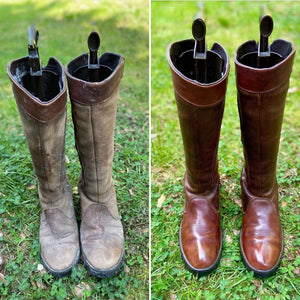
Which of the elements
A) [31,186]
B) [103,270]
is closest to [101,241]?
[103,270]

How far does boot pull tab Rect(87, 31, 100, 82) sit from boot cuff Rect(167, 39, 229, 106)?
27cm

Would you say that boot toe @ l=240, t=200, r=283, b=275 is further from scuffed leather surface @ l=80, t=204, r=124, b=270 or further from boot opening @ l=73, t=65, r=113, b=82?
boot opening @ l=73, t=65, r=113, b=82

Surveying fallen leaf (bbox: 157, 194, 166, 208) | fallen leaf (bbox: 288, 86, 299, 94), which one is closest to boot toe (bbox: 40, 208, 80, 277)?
fallen leaf (bbox: 157, 194, 166, 208)

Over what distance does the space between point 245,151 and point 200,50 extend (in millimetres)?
509

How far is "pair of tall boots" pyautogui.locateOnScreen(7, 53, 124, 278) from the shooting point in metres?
1.41

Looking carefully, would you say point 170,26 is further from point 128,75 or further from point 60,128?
point 60,128

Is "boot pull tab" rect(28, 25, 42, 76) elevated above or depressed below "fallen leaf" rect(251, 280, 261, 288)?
above

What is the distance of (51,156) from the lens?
1502 millimetres

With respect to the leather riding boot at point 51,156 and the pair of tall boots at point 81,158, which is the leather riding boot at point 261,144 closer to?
the pair of tall boots at point 81,158

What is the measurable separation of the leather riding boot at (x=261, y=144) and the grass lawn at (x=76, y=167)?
462 millimetres

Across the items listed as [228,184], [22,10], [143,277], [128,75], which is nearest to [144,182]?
[228,184]

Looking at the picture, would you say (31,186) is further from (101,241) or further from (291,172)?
(291,172)

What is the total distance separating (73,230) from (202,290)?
0.58m

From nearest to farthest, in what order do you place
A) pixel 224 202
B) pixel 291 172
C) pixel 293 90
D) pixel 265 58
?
pixel 265 58
pixel 224 202
pixel 291 172
pixel 293 90
